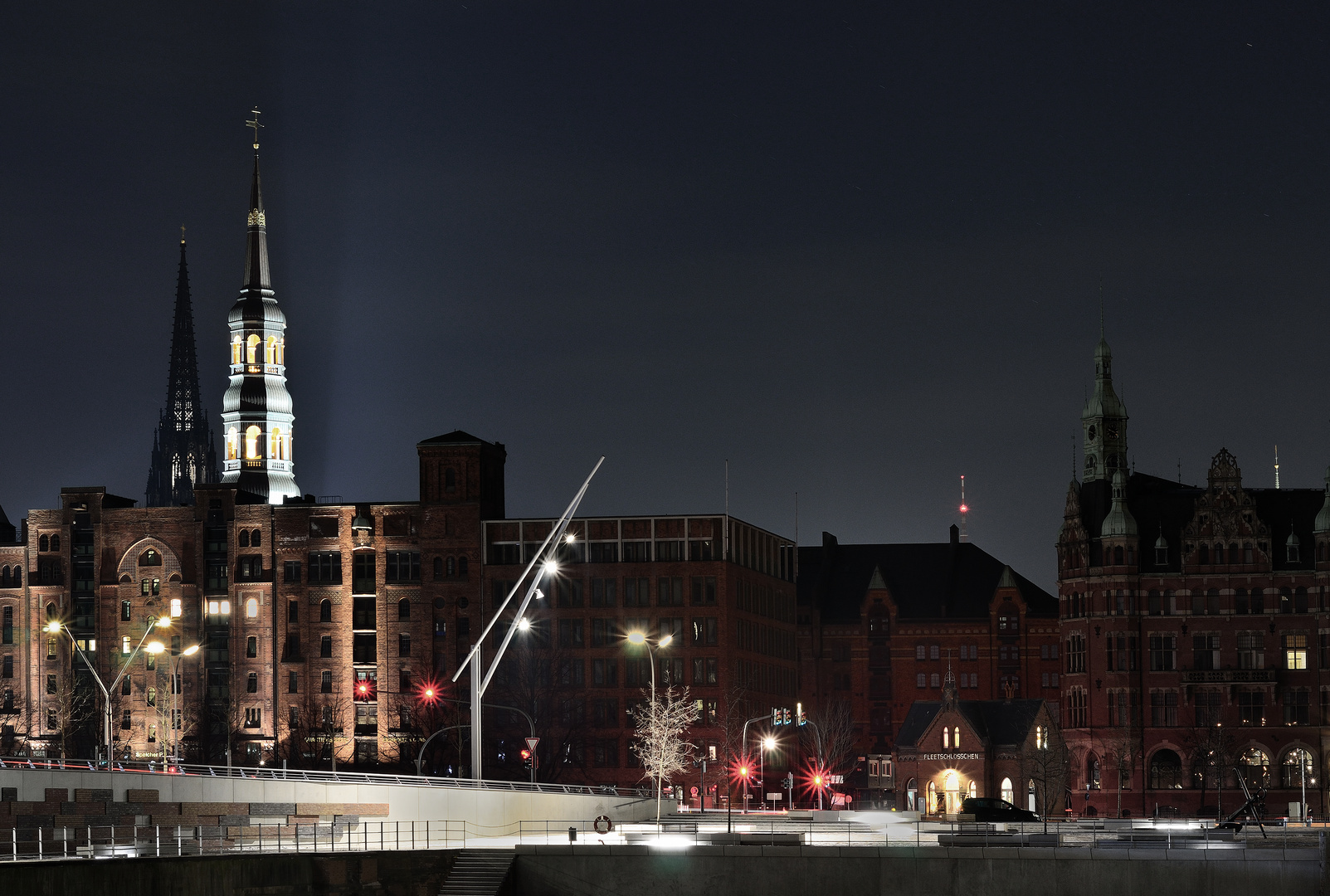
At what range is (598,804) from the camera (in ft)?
304

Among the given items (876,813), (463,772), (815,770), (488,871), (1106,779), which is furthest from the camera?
(815,770)

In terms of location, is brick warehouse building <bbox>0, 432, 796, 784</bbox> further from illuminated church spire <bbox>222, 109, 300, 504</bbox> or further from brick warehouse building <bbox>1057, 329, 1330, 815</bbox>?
brick warehouse building <bbox>1057, 329, 1330, 815</bbox>

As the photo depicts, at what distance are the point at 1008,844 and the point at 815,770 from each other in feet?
311

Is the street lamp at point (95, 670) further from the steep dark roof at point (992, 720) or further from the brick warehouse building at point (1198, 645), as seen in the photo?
the brick warehouse building at point (1198, 645)

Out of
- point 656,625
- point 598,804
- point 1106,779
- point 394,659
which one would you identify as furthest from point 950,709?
point 598,804

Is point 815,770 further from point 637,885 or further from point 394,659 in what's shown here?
point 637,885

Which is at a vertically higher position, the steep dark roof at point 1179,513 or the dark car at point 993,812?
the steep dark roof at point 1179,513

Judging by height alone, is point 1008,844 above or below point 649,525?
below

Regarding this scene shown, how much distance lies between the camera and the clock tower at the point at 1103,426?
172500mm

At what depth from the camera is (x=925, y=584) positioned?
195375 mm

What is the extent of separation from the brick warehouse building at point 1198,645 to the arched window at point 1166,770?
3.3 inches

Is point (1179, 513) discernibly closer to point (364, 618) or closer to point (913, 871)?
point (364, 618)

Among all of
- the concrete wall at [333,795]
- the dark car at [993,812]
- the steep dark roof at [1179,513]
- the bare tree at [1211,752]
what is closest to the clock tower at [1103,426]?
the steep dark roof at [1179,513]

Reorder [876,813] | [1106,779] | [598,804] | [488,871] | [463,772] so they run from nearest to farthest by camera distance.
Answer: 1. [488,871]
2. [598,804]
3. [876,813]
4. [463,772]
5. [1106,779]
